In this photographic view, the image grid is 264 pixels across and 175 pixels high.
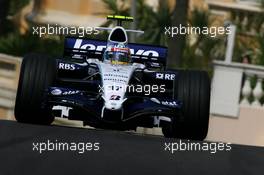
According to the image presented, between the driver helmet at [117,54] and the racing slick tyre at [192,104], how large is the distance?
938 millimetres

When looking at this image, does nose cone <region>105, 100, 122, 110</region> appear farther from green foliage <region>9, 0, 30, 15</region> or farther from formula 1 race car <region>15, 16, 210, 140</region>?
green foliage <region>9, 0, 30, 15</region>

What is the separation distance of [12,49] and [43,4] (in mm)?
9591

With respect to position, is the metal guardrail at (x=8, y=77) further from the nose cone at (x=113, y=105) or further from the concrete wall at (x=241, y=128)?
the nose cone at (x=113, y=105)

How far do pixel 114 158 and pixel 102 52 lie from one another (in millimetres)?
3693

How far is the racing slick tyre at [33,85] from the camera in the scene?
10.5 metres

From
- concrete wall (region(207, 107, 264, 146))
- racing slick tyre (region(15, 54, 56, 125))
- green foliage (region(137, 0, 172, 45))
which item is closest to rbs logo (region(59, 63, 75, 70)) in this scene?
racing slick tyre (region(15, 54, 56, 125))

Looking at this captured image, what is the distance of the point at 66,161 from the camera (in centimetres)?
834

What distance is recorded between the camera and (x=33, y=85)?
34.5 feet

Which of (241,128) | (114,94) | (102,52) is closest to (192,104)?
(114,94)

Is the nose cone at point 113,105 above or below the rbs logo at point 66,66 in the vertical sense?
below

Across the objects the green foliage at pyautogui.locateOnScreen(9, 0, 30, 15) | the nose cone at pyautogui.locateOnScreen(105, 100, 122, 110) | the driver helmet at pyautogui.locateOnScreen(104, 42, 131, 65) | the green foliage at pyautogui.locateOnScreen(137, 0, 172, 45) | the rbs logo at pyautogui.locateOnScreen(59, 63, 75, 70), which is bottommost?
the nose cone at pyautogui.locateOnScreen(105, 100, 122, 110)

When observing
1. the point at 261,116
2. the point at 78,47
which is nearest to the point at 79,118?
the point at 78,47

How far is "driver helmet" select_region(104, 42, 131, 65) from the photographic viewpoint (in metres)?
11.5

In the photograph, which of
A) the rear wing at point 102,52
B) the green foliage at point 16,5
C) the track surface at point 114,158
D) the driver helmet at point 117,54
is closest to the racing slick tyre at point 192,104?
the track surface at point 114,158
